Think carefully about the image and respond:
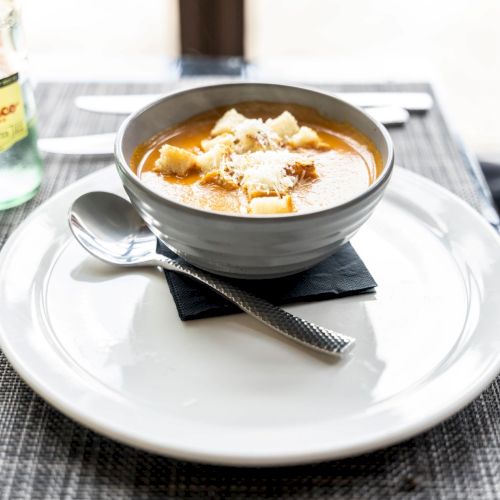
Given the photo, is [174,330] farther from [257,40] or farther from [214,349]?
[257,40]

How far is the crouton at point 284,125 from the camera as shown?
152 cm

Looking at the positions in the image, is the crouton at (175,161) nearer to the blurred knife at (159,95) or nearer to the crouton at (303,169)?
the crouton at (303,169)

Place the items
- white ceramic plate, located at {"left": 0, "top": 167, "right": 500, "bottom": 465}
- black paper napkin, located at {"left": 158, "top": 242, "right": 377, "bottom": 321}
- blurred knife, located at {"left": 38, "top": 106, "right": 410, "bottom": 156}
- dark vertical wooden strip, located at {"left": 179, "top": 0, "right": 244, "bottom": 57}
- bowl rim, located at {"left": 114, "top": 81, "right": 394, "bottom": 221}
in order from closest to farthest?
white ceramic plate, located at {"left": 0, "top": 167, "right": 500, "bottom": 465} → bowl rim, located at {"left": 114, "top": 81, "right": 394, "bottom": 221} → black paper napkin, located at {"left": 158, "top": 242, "right": 377, "bottom": 321} → blurred knife, located at {"left": 38, "top": 106, "right": 410, "bottom": 156} → dark vertical wooden strip, located at {"left": 179, "top": 0, "right": 244, "bottom": 57}

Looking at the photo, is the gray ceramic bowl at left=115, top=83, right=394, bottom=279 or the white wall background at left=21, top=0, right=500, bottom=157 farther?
the white wall background at left=21, top=0, right=500, bottom=157

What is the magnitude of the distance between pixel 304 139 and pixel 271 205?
0.32 m

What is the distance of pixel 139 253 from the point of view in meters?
1.39

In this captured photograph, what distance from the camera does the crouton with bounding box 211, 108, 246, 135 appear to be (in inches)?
60.9

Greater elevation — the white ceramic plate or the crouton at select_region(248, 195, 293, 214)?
the crouton at select_region(248, 195, 293, 214)

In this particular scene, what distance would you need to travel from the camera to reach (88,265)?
1376 mm

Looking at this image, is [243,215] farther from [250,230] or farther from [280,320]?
[280,320]

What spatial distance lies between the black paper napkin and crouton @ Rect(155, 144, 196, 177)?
0.19 metres

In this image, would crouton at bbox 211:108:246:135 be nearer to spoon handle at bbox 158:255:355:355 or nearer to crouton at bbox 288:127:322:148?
crouton at bbox 288:127:322:148

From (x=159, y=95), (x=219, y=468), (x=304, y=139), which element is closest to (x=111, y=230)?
(x=304, y=139)

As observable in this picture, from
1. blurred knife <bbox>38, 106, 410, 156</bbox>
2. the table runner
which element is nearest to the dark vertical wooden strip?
blurred knife <bbox>38, 106, 410, 156</bbox>
